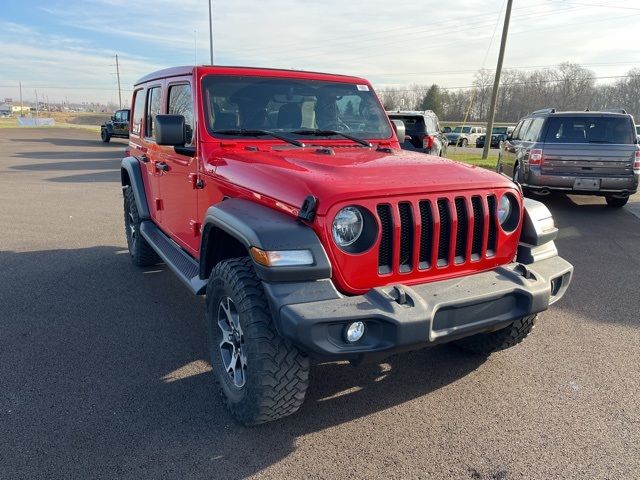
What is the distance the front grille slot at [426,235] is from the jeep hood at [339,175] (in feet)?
0.32

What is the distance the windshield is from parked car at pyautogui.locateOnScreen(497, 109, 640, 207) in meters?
5.80

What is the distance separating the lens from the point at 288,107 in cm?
402

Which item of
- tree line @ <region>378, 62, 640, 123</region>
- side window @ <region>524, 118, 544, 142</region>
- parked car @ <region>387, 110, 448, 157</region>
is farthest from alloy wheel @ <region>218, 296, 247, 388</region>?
tree line @ <region>378, 62, 640, 123</region>

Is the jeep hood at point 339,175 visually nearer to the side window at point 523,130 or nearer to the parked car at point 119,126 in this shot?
the side window at point 523,130

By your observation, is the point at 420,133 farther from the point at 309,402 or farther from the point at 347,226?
the point at 347,226

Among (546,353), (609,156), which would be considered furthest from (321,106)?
(609,156)

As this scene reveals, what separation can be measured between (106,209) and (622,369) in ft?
27.9

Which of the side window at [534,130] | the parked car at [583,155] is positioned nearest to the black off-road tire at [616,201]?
the parked car at [583,155]

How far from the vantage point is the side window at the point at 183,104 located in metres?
3.79

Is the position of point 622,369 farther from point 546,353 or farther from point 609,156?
point 609,156

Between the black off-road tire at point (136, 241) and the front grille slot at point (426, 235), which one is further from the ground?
the front grille slot at point (426, 235)

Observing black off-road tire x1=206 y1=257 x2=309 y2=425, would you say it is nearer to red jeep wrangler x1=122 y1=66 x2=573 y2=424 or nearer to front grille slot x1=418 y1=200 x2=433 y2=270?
red jeep wrangler x1=122 y1=66 x2=573 y2=424

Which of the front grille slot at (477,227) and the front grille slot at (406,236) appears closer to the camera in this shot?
the front grille slot at (406,236)

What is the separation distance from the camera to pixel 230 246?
3.27 meters
